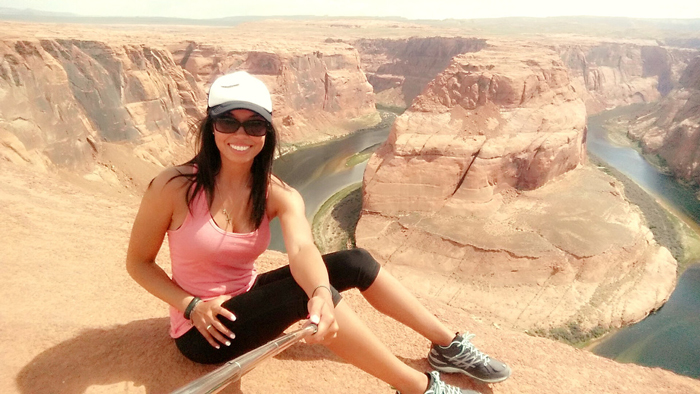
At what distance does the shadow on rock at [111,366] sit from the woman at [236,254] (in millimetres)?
215

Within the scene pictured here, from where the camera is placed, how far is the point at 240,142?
282cm

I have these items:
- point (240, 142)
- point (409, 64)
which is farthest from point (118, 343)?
point (409, 64)

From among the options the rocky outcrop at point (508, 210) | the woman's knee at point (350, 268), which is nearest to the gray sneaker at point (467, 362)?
the woman's knee at point (350, 268)

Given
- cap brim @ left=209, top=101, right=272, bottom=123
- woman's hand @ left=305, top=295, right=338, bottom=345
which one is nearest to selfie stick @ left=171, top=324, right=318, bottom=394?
woman's hand @ left=305, top=295, right=338, bottom=345

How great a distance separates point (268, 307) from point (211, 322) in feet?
1.18

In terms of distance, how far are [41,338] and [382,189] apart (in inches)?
744

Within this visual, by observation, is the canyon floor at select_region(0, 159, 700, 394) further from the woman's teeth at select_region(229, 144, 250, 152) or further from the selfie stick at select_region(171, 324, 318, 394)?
the woman's teeth at select_region(229, 144, 250, 152)

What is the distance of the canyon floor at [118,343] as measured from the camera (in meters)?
3.25

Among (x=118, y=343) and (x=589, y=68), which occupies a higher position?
(x=118, y=343)

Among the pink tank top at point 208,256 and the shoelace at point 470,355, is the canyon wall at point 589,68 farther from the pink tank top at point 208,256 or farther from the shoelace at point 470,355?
the pink tank top at point 208,256

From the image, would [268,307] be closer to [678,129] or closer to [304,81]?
[304,81]

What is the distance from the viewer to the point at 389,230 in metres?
20.6

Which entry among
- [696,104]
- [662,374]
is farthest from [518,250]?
[696,104]

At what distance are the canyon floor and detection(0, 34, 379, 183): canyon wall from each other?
12.3m
